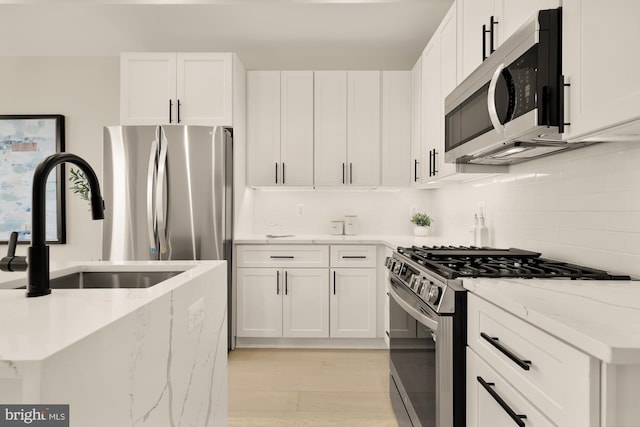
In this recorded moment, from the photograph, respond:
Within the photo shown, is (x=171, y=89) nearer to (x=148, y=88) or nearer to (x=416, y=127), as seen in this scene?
(x=148, y=88)

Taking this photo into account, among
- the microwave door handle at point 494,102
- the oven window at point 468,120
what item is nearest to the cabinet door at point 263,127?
the oven window at point 468,120

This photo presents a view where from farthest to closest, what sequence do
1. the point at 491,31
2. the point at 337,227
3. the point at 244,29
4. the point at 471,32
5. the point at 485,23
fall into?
1. the point at 337,227
2. the point at 244,29
3. the point at 471,32
4. the point at 485,23
5. the point at 491,31

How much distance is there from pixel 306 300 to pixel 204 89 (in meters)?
1.99

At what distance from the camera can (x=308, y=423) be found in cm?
221

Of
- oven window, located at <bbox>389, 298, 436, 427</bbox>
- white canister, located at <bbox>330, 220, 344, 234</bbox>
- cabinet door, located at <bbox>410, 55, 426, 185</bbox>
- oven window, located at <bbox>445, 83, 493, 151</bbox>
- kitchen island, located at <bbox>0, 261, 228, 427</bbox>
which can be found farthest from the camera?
white canister, located at <bbox>330, 220, 344, 234</bbox>

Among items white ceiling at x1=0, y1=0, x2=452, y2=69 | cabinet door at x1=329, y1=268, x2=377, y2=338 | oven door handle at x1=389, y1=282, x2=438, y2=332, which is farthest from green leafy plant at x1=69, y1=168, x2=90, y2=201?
oven door handle at x1=389, y1=282, x2=438, y2=332

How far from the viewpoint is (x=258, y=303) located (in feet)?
11.1

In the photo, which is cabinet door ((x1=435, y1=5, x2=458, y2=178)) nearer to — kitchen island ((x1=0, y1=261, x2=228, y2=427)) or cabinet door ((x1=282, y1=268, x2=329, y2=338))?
cabinet door ((x1=282, y1=268, x2=329, y2=338))

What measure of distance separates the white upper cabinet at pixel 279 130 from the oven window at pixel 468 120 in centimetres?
162

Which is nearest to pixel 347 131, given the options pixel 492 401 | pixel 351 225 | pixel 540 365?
pixel 351 225

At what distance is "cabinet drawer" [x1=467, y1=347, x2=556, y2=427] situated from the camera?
98cm

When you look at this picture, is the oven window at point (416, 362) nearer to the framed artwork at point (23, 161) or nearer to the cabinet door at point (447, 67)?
the cabinet door at point (447, 67)

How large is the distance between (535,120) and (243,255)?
2576 mm

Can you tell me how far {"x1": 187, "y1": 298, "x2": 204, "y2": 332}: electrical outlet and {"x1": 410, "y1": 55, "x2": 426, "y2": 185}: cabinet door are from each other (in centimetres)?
229
